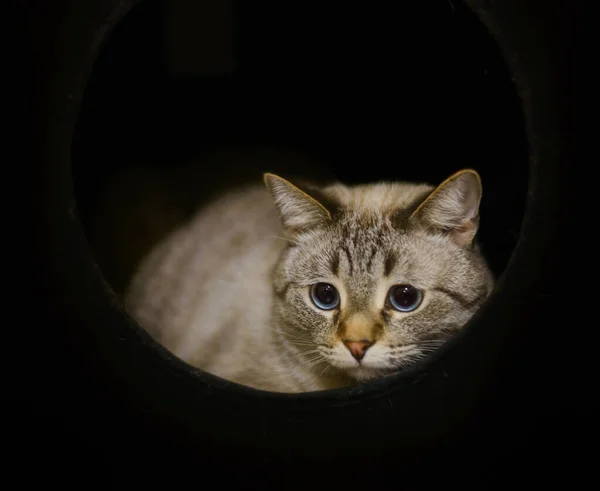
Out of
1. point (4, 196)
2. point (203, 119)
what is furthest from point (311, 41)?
point (4, 196)

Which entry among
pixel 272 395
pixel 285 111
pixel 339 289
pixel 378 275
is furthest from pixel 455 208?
pixel 285 111

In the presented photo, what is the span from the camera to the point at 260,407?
150cm

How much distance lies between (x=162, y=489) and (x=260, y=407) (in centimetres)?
33

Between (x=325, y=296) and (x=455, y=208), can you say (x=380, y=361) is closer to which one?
(x=325, y=296)

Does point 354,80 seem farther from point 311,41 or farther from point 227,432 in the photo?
point 227,432

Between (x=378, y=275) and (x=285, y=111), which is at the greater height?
(x=285, y=111)

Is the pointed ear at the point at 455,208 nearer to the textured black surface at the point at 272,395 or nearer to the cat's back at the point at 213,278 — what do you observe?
the textured black surface at the point at 272,395

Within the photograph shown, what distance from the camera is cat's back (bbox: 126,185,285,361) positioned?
1991mm

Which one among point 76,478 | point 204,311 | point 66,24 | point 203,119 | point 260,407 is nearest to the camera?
point 66,24

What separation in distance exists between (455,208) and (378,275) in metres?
0.25

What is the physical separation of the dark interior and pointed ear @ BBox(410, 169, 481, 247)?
45 cm

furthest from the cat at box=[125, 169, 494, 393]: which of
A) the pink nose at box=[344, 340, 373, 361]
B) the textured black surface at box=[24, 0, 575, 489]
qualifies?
the textured black surface at box=[24, 0, 575, 489]

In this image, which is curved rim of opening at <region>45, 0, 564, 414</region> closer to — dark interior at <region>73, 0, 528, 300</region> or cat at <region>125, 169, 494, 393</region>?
cat at <region>125, 169, 494, 393</region>

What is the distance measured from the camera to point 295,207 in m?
1.74
